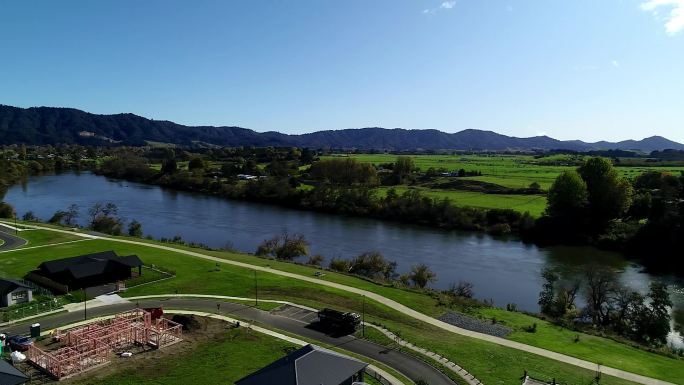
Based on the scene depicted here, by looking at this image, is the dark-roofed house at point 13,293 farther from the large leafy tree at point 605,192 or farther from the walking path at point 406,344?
the large leafy tree at point 605,192

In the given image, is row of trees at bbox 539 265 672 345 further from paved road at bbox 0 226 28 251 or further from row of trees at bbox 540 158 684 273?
paved road at bbox 0 226 28 251

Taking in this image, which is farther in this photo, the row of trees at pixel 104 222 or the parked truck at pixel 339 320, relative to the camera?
the row of trees at pixel 104 222

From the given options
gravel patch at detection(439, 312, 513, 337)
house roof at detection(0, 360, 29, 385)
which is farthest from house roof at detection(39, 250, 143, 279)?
gravel patch at detection(439, 312, 513, 337)

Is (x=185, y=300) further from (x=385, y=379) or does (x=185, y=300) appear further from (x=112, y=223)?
(x=112, y=223)

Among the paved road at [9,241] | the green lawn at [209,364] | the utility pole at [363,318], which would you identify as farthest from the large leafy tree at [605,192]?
the paved road at [9,241]

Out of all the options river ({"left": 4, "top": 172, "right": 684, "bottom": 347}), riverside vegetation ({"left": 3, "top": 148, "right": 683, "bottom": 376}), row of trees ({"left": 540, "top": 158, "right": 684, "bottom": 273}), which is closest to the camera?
riverside vegetation ({"left": 3, "top": 148, "right": 683, "bottom": 376})

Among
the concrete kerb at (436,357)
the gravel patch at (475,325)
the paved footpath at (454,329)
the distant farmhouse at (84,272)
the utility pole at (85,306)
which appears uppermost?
the distant farmhouse at (84,272)

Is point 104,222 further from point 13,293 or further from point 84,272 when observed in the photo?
point 13,293
